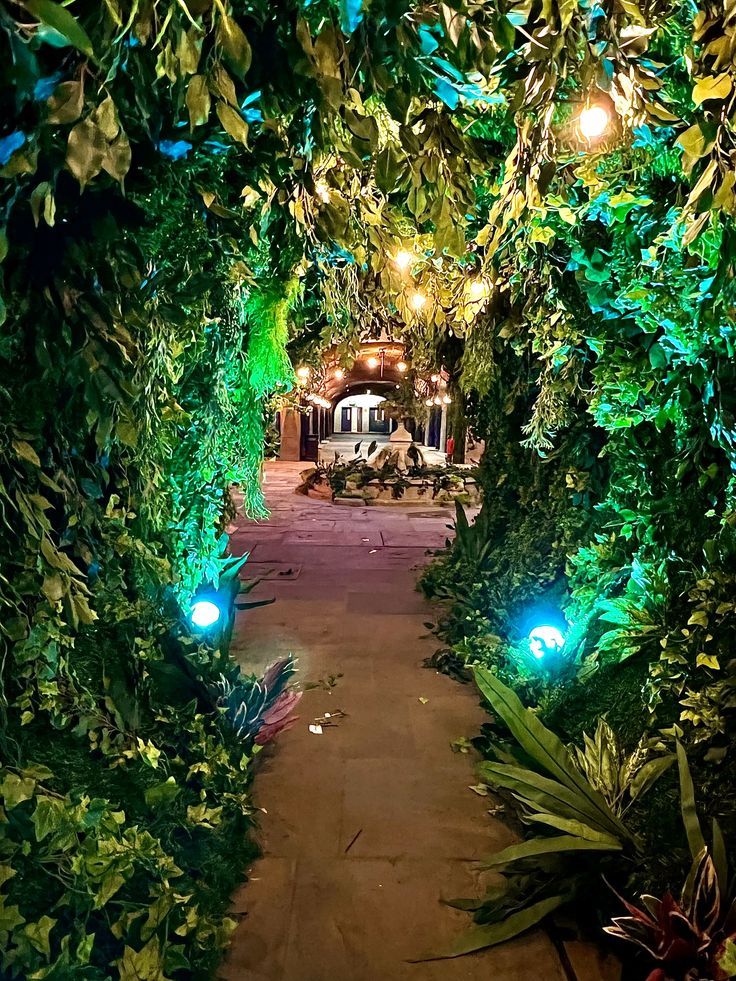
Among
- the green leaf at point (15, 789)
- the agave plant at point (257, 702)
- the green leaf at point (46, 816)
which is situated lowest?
the agave plant at point (257, 702)

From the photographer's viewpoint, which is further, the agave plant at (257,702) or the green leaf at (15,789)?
the agave plant at (257,702)

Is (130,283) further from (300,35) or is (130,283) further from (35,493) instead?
(300,35)

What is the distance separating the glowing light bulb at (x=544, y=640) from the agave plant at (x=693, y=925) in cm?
179

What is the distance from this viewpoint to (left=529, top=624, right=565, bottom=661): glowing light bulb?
3.88 m

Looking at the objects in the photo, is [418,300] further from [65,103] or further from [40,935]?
[40,935]

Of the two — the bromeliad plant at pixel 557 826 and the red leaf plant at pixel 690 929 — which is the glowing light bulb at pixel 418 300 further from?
the red leaf plant at pixel 690 929

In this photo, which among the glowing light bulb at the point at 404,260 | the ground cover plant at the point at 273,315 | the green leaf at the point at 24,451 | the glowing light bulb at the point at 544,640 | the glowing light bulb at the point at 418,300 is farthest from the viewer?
the glowing light bulb at the point at 544,640

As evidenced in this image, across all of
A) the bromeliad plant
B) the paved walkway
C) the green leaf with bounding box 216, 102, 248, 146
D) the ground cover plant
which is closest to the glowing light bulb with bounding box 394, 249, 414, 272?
the ground cover plant

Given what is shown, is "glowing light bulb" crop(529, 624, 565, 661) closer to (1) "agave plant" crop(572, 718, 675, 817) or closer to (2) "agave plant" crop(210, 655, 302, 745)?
(1) "agave plant" crop(572, 718, 675, 817)

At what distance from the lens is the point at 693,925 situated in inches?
73.0

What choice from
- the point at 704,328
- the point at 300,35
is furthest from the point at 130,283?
the point at 704,328

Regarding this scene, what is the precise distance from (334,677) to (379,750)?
3.32 ft

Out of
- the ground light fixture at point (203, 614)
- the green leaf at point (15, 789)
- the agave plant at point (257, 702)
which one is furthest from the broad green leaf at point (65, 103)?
the ground light fixture at point (203, 614)

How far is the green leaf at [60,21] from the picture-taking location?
2.52 feet
